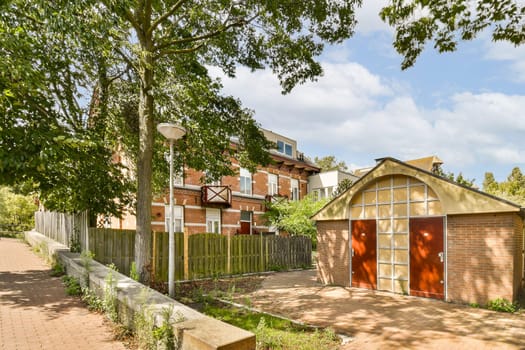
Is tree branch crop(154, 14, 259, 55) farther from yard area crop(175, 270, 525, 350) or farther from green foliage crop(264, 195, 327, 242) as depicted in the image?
green foliage crop(264, 195, 327, 242)

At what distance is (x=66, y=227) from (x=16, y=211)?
21032mm

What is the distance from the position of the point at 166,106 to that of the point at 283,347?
8.31 m

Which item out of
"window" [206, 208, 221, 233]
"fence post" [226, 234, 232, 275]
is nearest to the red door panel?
"window" [206, 208, 221, 233]

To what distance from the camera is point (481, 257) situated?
356 inches

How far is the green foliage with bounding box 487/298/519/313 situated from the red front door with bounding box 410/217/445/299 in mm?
1210

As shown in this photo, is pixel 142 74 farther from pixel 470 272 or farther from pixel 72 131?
pixel 470 272

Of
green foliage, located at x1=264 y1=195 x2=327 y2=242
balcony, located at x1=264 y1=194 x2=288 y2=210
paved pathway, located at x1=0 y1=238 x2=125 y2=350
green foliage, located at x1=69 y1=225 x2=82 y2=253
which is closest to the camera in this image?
paved pathway, located at x1=0 y1=238 x2=125 y2=350

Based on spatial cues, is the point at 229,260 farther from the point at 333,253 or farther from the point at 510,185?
the point at 510,185

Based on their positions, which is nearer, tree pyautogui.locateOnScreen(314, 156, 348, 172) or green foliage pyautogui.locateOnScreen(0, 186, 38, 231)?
green foliage pyautogui.locateOnScreen(0, 186, 38, 231)

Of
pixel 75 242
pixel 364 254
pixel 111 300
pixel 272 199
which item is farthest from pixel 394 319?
pixel 272 199

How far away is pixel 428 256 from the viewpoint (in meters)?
10.1

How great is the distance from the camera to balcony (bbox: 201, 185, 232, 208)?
21.4m

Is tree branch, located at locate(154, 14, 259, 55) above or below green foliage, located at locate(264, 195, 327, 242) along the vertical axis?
above

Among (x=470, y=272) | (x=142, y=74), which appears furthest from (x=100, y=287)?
(x=470, y=272)
